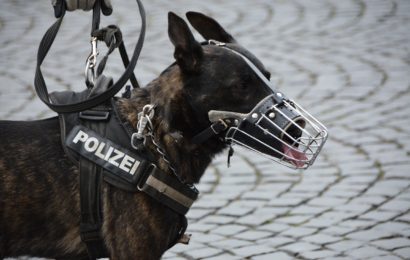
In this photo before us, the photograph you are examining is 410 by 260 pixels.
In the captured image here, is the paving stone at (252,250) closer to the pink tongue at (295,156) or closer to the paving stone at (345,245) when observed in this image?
the paving stone at (345,245)

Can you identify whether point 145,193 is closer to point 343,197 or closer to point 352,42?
point 343,197

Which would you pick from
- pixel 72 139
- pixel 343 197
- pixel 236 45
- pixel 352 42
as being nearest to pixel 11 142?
pixel 72 139

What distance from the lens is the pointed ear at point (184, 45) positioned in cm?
331

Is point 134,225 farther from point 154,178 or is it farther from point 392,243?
point 392,243

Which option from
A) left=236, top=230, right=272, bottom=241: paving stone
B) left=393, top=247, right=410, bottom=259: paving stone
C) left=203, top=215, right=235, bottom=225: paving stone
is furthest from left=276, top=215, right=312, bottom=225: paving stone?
left=393, top=247, right=410, bottom=259: paving stone

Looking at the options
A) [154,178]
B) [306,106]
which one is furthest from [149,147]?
[306,106]

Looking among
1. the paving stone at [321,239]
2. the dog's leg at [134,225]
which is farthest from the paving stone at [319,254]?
the dog's leg at [134,225]

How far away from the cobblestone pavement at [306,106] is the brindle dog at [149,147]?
144cm

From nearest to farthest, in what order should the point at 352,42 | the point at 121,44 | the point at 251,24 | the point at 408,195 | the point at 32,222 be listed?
the point at 32,222, the point at 121,44, the point at 408,195, the point at 352,42, the point at 251,24

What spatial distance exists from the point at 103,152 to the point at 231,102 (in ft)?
1.95

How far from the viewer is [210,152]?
360cm

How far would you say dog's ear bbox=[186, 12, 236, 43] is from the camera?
375 centimetres

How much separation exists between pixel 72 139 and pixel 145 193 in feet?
1.30

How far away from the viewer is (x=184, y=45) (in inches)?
132
